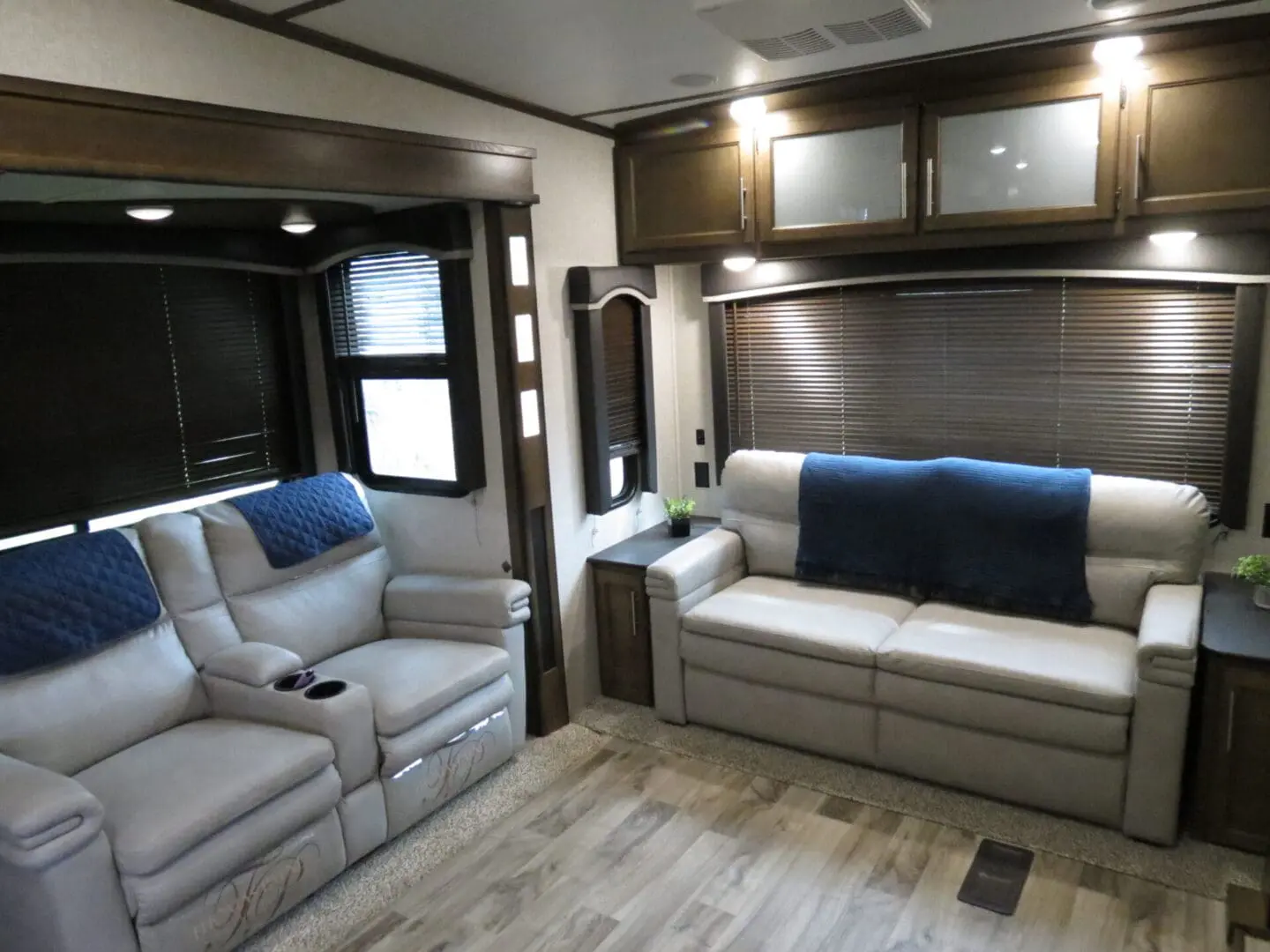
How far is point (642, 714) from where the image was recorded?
3.78m

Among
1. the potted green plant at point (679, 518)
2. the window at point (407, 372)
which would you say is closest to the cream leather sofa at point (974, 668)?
the potted green plant at point (679, 518)

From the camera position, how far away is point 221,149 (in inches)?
89.9

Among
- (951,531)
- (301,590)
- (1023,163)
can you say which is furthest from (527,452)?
(1023,163)

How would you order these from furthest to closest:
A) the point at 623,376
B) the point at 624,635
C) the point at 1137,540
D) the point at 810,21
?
the point at 623,376
the point at 624,635
the point at 1137,540
the point at 810,21

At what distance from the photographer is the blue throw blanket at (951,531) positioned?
127 inches

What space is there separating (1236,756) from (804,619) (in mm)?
1380

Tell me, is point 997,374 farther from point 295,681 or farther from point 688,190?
point 295,681

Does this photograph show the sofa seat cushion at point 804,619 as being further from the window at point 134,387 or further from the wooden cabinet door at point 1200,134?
the window at point 134,387

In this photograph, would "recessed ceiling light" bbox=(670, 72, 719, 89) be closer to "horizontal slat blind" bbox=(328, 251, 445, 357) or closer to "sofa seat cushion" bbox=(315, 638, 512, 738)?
"horizontal slat blind" bbox=(328, 251, 445, 357)

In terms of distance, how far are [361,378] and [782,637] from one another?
6.49 ft

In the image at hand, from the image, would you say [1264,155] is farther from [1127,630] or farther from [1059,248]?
[1127,630]

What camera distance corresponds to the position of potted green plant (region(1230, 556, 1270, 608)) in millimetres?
2850

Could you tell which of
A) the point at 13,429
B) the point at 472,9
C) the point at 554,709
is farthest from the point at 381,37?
the point at 554,709

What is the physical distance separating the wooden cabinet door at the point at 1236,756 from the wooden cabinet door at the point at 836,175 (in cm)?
181
